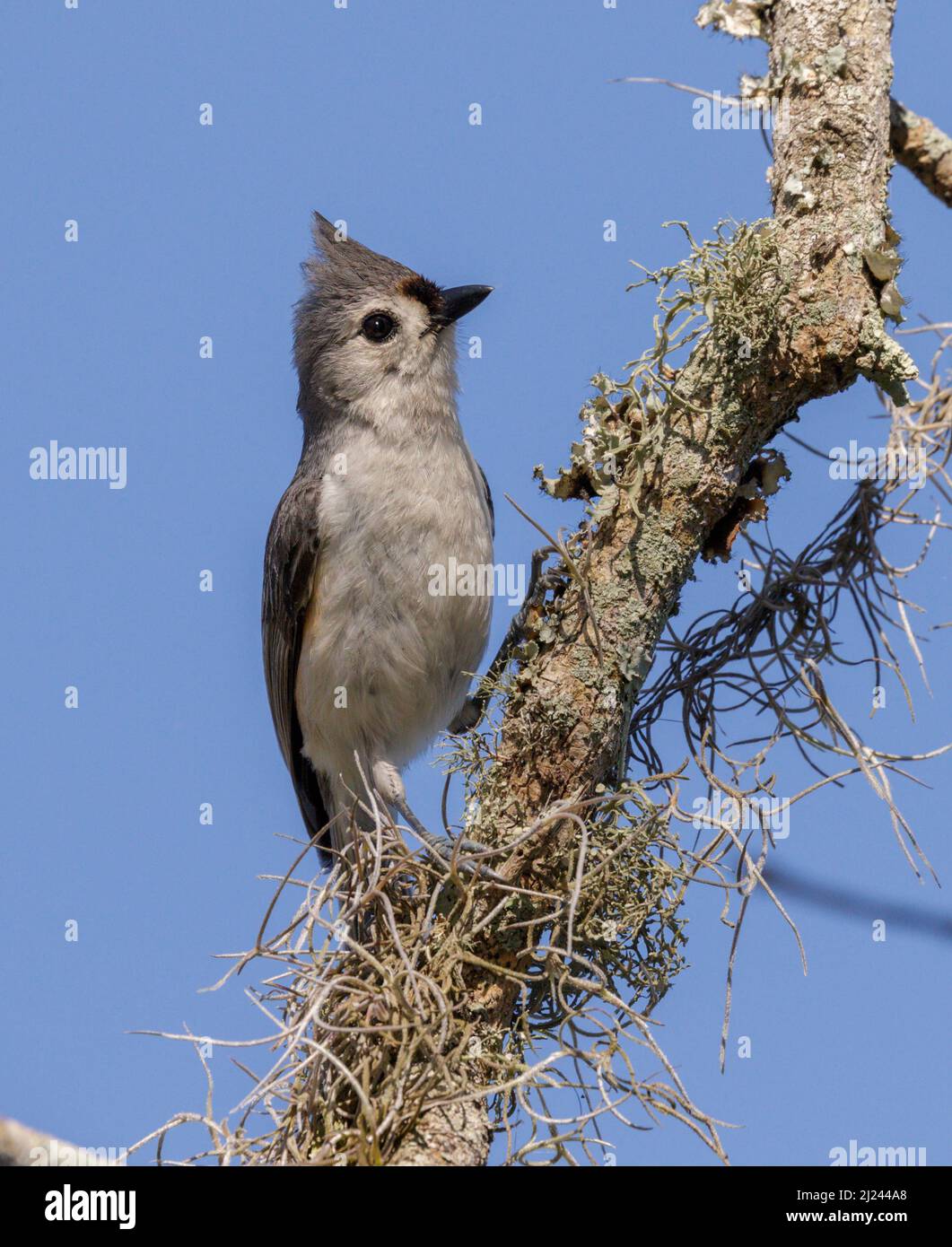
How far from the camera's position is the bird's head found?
4855 mm

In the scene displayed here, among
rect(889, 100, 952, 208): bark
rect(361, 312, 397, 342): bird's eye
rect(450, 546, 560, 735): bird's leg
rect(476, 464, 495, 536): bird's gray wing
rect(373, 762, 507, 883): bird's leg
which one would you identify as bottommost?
rect(373, 762, 507, 883): bird's leg

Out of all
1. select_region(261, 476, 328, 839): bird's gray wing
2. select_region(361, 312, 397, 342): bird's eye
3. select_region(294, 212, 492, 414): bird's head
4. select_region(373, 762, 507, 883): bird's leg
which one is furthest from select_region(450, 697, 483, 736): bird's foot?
select_region(361, 312, 397, 342): bird's eye

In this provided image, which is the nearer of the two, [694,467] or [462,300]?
[694,467]

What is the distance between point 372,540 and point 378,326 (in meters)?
0.86

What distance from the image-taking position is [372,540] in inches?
180

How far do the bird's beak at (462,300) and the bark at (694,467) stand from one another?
159 cm

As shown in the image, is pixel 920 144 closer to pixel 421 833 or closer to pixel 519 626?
pixel 519 626

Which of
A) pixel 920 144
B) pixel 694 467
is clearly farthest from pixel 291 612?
pixel 920 144

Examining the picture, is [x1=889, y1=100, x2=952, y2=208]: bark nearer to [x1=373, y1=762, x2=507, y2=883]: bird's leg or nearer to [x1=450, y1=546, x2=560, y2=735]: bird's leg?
[x1=450, y1=546, x2=560, y2=735]: bird's leg

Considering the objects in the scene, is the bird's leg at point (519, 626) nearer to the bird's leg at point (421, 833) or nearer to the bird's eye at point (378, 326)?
the bird's leg at point (421, 833)

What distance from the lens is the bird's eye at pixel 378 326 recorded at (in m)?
4.94

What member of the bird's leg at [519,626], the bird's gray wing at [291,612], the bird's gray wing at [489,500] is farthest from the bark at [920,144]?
the bird's gray wing at [291,612]

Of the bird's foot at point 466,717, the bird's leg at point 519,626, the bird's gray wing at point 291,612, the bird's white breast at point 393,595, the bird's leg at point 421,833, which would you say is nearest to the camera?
the bird's leg at point 421,833
